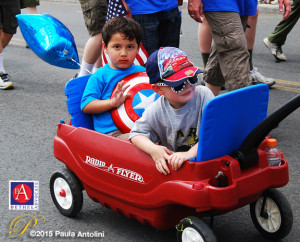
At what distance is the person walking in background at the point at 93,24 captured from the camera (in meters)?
5.46

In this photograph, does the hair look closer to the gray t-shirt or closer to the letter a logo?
the gray t-shirt

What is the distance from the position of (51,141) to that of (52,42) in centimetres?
87

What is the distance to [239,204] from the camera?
110 inches

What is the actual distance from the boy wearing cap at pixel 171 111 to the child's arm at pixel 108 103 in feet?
1.42

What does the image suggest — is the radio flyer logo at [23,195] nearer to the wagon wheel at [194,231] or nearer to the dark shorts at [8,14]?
the wagon wheel at [194,231]

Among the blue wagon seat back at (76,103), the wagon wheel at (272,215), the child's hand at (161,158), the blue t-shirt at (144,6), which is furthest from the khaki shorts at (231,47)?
the child's hand at (161,158)

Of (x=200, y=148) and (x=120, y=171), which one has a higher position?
(x=200, y=148)

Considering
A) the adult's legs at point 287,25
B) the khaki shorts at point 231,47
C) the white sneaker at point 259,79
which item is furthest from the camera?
the adult's legs at point 287,25

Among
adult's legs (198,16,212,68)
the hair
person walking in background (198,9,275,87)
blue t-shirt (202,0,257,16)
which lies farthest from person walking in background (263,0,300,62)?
the hair

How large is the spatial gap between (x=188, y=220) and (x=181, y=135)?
480mm

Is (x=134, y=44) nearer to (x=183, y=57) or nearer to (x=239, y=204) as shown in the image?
(x=183, y=57)

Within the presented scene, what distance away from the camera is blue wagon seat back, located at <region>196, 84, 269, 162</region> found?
2652 mm

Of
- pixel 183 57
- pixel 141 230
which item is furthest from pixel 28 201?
pixel 183 57

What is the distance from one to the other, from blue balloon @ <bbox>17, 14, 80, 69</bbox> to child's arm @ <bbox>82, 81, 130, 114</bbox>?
2.99 feet
